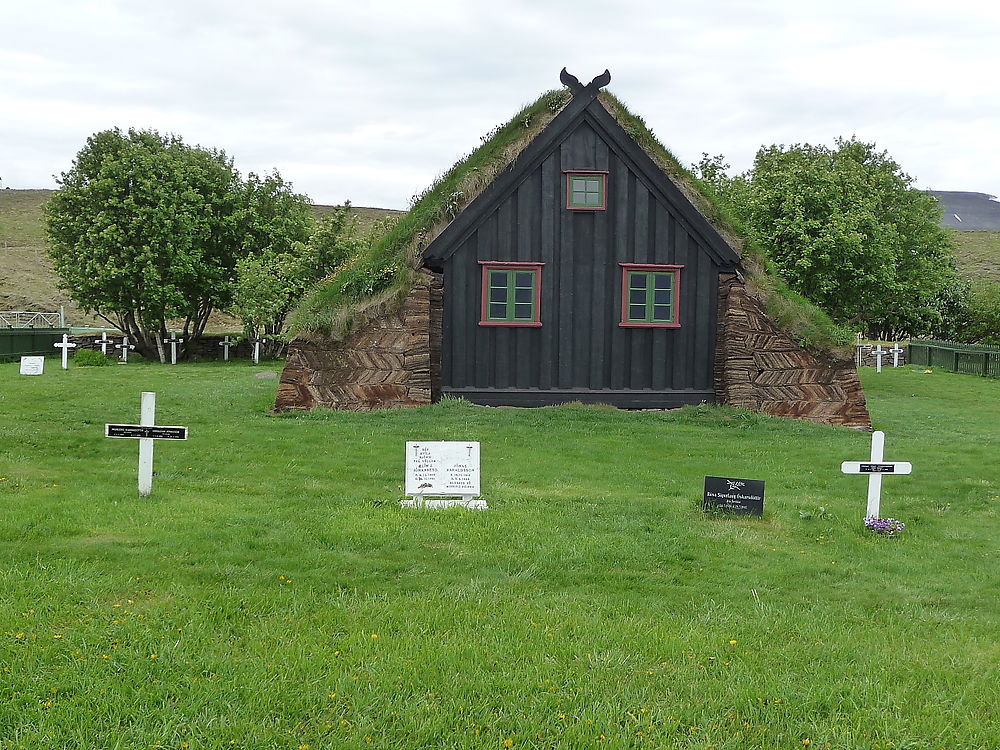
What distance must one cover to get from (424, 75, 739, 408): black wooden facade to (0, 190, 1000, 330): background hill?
82.6 feet

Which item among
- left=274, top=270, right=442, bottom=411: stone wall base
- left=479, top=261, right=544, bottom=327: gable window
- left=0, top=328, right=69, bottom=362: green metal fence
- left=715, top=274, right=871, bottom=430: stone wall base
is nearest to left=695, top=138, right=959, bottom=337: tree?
left=715, top=274, right=871, bottom=430: stone wall base

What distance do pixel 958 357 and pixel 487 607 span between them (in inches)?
1636

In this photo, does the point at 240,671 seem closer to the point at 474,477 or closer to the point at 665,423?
the point at 474,477

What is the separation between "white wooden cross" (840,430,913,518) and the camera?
1005 centimetres

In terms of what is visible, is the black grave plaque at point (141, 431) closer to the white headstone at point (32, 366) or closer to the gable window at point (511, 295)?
the gable window at point (511, 295)

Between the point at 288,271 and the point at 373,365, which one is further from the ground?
the point at 288,271

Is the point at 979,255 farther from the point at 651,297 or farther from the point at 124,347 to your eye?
the point at 651,297

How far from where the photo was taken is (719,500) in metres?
11.0

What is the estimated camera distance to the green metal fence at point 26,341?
125 ft

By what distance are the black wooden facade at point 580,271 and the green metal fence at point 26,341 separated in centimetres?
2564

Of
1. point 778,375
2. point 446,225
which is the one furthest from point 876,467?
point 446,225

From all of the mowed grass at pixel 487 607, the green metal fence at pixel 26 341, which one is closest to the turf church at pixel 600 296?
the mowed grass at pixel 487 607

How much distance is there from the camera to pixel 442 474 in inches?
429

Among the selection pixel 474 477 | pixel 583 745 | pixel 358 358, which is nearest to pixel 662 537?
pixel 474 477
